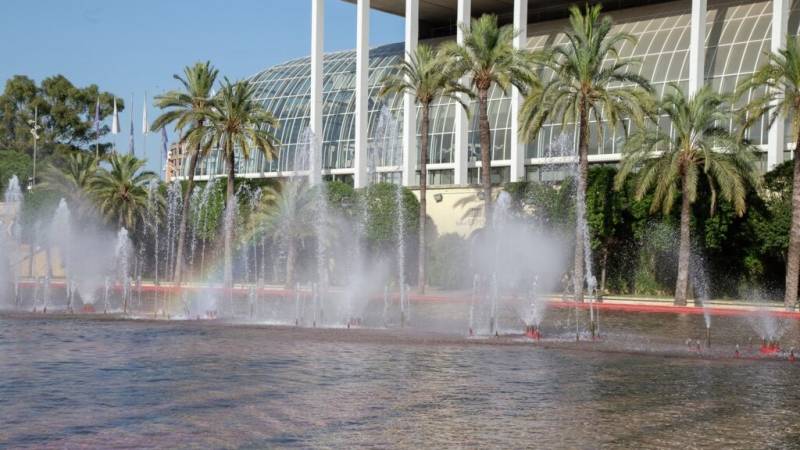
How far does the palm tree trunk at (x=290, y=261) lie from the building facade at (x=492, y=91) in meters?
8.27

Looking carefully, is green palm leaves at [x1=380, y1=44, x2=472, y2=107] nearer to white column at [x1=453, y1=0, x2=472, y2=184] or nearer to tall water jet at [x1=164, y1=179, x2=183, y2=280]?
white column at [x1=453, y1=0, x2=472, y2=184]

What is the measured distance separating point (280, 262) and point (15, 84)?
65.8 m

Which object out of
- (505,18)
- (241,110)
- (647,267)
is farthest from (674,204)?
(505,18)

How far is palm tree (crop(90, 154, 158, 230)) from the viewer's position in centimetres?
6262

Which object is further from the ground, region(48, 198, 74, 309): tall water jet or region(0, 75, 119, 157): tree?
region(0, 75, 119, 157): tree

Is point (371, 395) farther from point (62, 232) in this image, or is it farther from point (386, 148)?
point (62, 232)

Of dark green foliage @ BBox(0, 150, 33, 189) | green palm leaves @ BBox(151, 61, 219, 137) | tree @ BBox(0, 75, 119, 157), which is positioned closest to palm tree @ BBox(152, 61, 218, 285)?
green palm leaves @ BBox(151, 61, 219, 137)

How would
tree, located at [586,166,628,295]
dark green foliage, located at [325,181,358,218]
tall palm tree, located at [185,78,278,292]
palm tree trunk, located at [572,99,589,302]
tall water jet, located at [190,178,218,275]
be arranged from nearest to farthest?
1. palm tree trunk, located at [572,99,589,302]
2. tree, located at [586,166,628,295]
3. tall palm tree, located at [185,78,278,292]
4. dark green foliage, located at [325,181,358,218]
5. tall water jet, located at [190,178,218,275]

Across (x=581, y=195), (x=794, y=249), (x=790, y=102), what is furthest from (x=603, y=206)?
(x=790, y=102)

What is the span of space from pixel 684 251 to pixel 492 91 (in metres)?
22.6

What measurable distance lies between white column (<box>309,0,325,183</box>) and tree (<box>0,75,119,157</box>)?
178 feet

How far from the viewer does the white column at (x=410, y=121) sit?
59.9 metres

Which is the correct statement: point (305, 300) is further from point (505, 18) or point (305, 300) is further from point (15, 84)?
point (15, 84)

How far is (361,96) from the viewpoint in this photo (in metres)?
61.7
